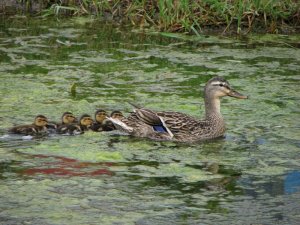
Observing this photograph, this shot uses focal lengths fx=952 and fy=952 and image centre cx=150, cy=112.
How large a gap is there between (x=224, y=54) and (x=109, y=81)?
5.10ft

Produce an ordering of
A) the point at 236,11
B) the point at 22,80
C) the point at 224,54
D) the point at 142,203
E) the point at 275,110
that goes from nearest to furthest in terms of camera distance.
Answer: the point at 142,203 → the point at 275,110 → the point at 22,80 → the point at 224,54 → the point at 236,11

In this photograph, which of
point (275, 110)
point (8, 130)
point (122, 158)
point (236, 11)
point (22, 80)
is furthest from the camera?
point (236, 11)

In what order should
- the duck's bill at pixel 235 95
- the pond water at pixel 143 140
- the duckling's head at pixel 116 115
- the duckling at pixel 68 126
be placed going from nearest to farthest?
the pond water at pixel 143 140 < the duckling at pixel 68 126 < the duckling's head at pixel 116 115 < the duck's bill at pixel 235 95

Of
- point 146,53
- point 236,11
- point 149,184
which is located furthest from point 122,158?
point 236,11

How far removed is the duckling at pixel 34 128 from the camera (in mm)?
7418

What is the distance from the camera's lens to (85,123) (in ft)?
25.3

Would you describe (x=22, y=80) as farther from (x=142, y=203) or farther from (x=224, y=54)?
(x=142, y=203)

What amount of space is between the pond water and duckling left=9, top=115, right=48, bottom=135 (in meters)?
0.07

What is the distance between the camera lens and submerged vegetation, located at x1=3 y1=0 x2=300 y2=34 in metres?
10.9

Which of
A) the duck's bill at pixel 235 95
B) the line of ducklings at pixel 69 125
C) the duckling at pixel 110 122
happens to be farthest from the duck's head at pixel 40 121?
the duck's bill at pixel 235 95

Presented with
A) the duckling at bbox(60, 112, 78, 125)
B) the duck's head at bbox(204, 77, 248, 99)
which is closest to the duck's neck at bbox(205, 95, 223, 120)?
the duck's head at bbox(204, 77, 248, 99)

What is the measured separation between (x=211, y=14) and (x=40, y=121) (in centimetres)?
417

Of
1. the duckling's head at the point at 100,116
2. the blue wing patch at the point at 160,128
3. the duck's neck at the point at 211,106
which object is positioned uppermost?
the duck's neck at the point at 211,106

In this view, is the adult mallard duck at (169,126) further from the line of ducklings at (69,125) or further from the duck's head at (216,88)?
the duck's head at (216,88)
